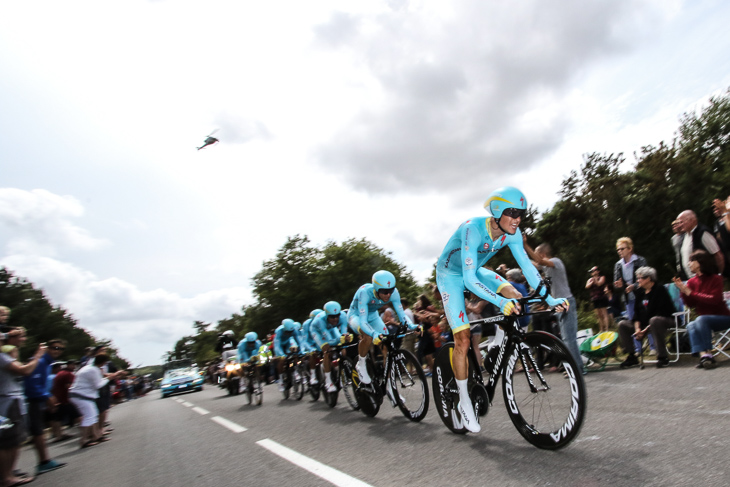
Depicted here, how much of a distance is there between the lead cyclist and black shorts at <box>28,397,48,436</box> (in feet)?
22.4

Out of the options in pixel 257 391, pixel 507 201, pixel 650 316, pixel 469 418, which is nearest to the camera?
pixel 507 201

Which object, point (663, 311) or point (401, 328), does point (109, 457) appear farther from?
point (663, 311)

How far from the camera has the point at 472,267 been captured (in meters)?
4.79

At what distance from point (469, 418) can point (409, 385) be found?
1.76 meters

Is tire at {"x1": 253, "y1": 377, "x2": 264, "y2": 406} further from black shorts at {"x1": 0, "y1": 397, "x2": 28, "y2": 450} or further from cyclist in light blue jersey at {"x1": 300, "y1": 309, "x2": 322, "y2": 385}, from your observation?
black shorts at {"x1": 0, "y1": 397, "x2": 28, "y2": 450}

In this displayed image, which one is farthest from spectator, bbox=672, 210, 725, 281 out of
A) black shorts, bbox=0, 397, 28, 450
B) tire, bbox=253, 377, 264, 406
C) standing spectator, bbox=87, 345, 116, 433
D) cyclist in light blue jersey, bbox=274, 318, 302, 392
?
standing spectator, bbox=87, 345, 116, 433

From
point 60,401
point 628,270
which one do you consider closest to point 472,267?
point 628,270

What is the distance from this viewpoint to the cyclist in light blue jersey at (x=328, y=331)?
33.7ft

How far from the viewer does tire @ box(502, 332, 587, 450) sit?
389 cm

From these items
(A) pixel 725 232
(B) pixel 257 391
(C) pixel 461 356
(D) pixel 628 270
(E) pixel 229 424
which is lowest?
(E) pixel 229 424

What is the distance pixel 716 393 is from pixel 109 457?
802 centimetres

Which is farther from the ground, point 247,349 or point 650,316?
point 247,349

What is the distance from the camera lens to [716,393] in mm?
5664

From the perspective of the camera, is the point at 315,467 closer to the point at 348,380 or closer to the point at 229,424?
the point at 348,380
